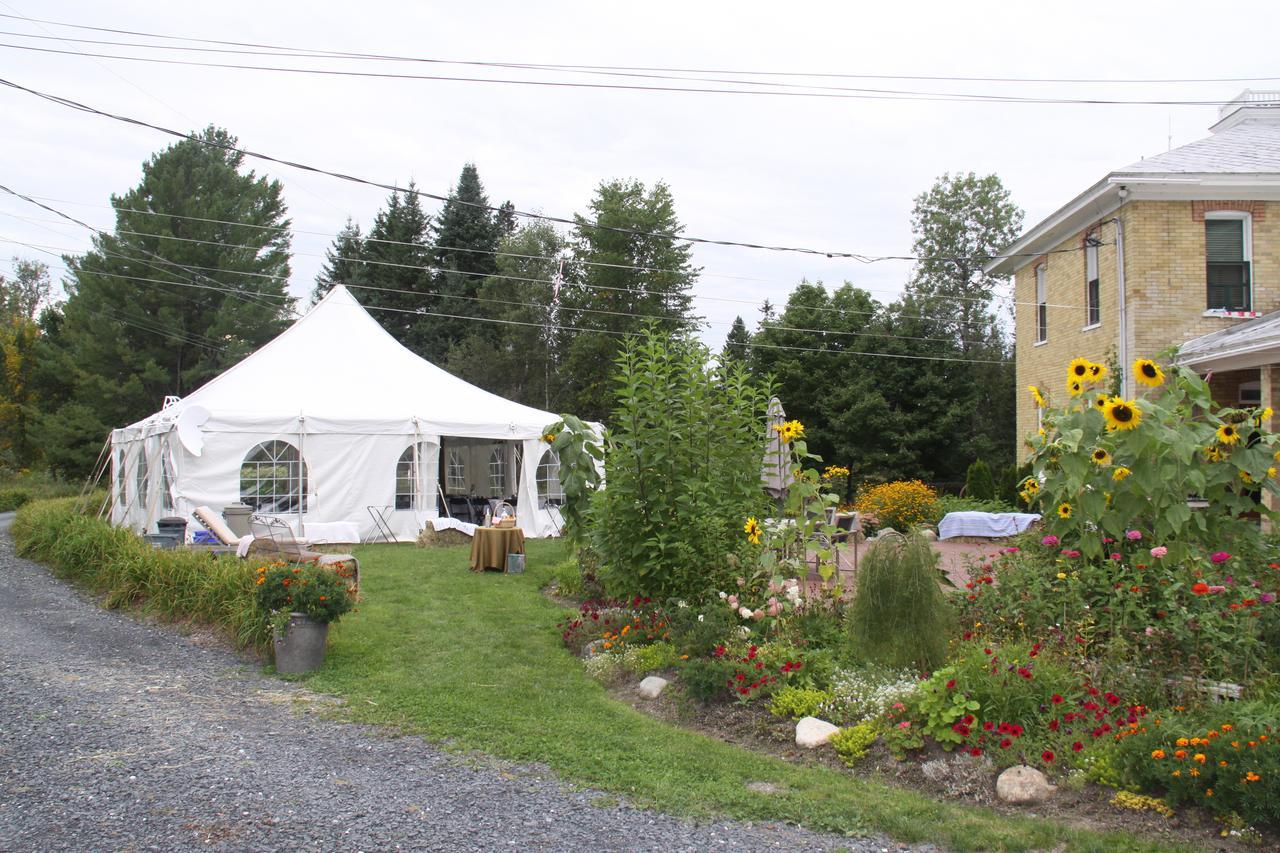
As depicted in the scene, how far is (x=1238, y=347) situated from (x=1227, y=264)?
3296 mm

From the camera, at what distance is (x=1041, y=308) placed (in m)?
16.9

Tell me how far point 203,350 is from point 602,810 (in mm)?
34599

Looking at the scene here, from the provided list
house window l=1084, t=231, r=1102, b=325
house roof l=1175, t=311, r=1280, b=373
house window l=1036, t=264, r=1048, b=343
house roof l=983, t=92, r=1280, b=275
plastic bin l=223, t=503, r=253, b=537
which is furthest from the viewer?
house window l=1036, t=264, r=1048, b=343

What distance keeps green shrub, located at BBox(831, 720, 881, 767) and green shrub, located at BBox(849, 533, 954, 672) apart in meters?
0.67

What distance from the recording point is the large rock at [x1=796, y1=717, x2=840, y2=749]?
4586mm

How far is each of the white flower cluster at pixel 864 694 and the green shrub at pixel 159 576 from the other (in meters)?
4.40

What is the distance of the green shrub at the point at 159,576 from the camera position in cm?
745

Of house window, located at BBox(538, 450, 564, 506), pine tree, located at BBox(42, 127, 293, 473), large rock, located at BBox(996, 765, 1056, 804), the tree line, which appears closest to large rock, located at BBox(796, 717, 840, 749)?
large rock, located at BBox(996, 765, 1056, 804)

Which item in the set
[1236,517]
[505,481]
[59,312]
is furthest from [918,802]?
[59,312]

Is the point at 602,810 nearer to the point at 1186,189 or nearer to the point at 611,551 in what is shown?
the point at 611,551

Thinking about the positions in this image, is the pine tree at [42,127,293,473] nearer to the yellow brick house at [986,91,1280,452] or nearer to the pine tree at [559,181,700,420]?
the pine tree at [559,181,700,420]

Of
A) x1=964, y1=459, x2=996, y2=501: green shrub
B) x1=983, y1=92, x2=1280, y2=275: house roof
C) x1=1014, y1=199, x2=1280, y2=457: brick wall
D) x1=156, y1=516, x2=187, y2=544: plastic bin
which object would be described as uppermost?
x1=983, y1=92, x2=1280, y2=275: house roof

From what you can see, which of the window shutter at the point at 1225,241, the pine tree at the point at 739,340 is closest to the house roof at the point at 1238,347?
the window shutter at the point at 1225,241

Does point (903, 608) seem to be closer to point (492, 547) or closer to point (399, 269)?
point (492, 547)
